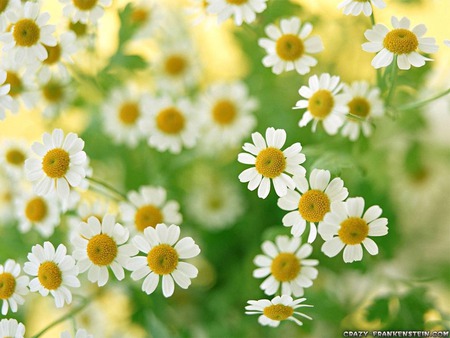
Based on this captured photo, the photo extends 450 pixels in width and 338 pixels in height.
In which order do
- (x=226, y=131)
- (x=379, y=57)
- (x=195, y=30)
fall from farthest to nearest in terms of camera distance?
1. (x=195, y=30)
2. (x=226, y=131)
3. (x=379, y=57)

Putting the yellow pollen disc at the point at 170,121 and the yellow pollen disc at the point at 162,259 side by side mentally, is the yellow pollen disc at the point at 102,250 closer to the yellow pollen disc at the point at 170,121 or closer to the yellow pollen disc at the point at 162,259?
the yellow pollen disc at the point at 162,259

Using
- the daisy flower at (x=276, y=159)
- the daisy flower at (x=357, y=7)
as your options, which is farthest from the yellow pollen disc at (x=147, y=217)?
the daisy flower at (x=357, y=7)

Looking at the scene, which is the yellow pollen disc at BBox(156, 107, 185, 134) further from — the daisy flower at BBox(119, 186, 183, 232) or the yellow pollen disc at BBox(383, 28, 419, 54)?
the yellow pollen disc at BBox(383, 28, 419, 54)

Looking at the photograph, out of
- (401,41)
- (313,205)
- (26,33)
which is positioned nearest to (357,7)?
(401,41)

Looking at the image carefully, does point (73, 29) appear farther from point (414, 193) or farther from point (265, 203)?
point (414, 193)

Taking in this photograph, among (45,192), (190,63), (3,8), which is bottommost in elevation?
(45,192)

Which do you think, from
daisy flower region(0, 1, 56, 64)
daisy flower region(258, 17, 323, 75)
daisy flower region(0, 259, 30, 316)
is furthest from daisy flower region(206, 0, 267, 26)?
daisy flower region(0, 259, 30, 316)

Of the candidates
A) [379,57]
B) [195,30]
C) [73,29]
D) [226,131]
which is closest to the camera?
[379,57]

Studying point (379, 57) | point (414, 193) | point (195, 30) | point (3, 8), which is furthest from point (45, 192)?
point (414, 193)
